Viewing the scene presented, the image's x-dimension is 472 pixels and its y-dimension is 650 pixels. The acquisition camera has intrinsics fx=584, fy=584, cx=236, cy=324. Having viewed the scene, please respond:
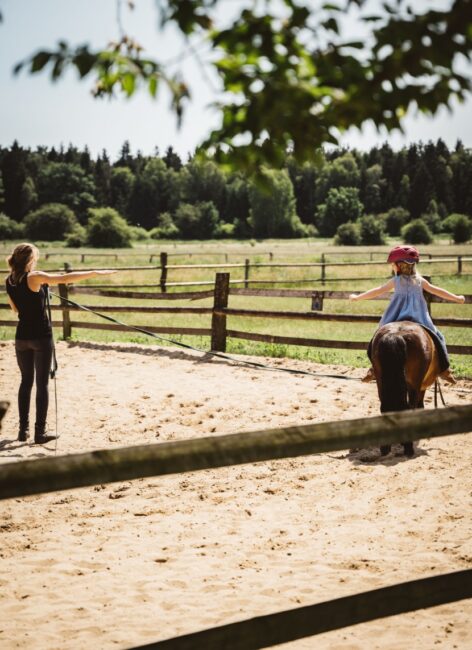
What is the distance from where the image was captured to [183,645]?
6.11 ft

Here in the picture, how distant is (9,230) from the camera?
93.2 m

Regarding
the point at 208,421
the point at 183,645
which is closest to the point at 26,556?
the point at 183,645

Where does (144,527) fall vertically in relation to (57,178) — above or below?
below

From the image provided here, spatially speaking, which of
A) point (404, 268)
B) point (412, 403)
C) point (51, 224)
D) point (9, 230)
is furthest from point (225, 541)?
point (9, 230)

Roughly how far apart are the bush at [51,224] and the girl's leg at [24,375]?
293 feet

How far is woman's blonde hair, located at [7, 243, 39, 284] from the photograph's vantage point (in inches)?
225

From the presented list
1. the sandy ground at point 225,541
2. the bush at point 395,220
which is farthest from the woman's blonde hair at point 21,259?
the bush at point 395,220

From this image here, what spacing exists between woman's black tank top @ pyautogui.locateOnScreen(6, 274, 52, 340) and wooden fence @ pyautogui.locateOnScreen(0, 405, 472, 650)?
4.31m

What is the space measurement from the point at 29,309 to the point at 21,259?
50cm

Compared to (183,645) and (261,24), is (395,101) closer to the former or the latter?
(261,24)

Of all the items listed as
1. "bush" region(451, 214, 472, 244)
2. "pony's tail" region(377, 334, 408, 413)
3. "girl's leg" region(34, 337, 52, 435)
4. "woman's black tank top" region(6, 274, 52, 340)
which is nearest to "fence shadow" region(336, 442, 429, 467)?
"pony's tail" region(377, 334, 408, 413)

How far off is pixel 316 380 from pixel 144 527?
4.94 meters

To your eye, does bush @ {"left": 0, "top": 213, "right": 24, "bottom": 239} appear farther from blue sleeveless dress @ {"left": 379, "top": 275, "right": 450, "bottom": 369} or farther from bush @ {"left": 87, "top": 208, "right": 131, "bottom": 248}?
blue sleeveless dress @ {"left": 379, "top": 275, "right": 450, "bottom": 369}

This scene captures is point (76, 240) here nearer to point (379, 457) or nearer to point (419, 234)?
point (419, 234)
